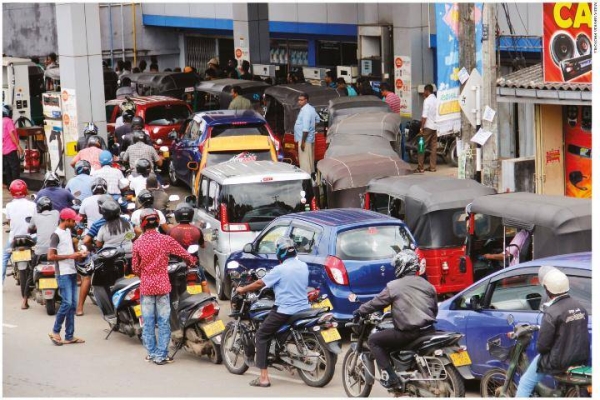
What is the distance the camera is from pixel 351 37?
35375mm

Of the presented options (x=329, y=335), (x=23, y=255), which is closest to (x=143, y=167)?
(x=23, y=255)

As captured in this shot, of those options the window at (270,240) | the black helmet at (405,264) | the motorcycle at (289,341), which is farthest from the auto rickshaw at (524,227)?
the black helmet at (405,264)

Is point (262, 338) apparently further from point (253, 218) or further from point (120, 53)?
point (120, 53)

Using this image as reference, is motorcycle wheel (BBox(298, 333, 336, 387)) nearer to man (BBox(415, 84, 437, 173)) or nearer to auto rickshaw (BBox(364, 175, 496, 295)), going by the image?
auto rickshaw (BBox(364, 175, 496, 295))

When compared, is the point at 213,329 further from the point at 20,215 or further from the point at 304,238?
the point at 20,215

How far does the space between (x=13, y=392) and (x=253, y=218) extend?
16.2 feet

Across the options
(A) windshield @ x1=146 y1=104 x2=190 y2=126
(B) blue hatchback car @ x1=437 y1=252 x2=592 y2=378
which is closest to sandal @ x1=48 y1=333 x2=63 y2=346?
(B) blue hatchback car @ x1=437 y1=252 x2=592 y2=378

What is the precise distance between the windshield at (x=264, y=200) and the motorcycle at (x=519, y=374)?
5502 mm

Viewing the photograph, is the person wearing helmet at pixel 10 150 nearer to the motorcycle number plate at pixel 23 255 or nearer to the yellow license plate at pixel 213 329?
the motorcycle number plate at pixel 23 255

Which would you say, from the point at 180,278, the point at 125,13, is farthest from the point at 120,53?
the point at 180,278

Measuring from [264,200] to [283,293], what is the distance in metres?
4.51

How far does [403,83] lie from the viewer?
95.2ft

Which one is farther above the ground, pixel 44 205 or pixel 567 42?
pixel 567 42

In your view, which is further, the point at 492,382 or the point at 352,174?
the point at 352,174
